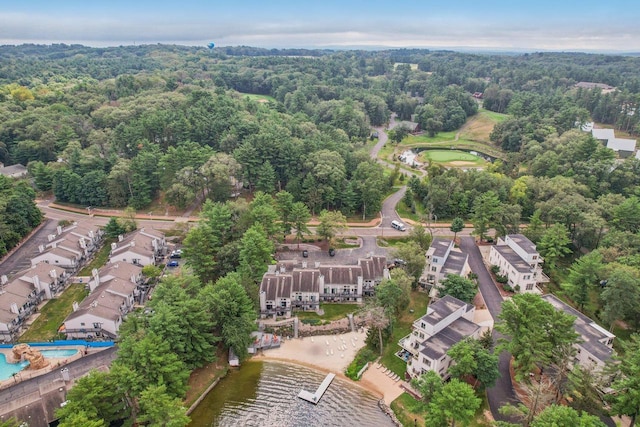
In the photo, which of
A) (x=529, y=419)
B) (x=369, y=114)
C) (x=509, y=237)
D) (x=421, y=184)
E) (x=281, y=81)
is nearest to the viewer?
(x=529, y=419)

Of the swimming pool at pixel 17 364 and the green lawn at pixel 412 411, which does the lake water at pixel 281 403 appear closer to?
the green lawn at pixel 412 411

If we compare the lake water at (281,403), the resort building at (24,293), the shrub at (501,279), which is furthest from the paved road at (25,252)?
the shrub at (501,279)

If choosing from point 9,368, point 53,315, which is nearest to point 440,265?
point 53,315

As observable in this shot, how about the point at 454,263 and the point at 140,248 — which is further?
the point at 140,248

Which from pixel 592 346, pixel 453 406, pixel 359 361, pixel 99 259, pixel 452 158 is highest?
pixel 453 406

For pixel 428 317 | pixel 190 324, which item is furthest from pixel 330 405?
pixel 190 324

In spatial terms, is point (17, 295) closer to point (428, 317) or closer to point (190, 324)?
point (190, 324)

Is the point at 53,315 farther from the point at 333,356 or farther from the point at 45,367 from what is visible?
the point at 333,356
